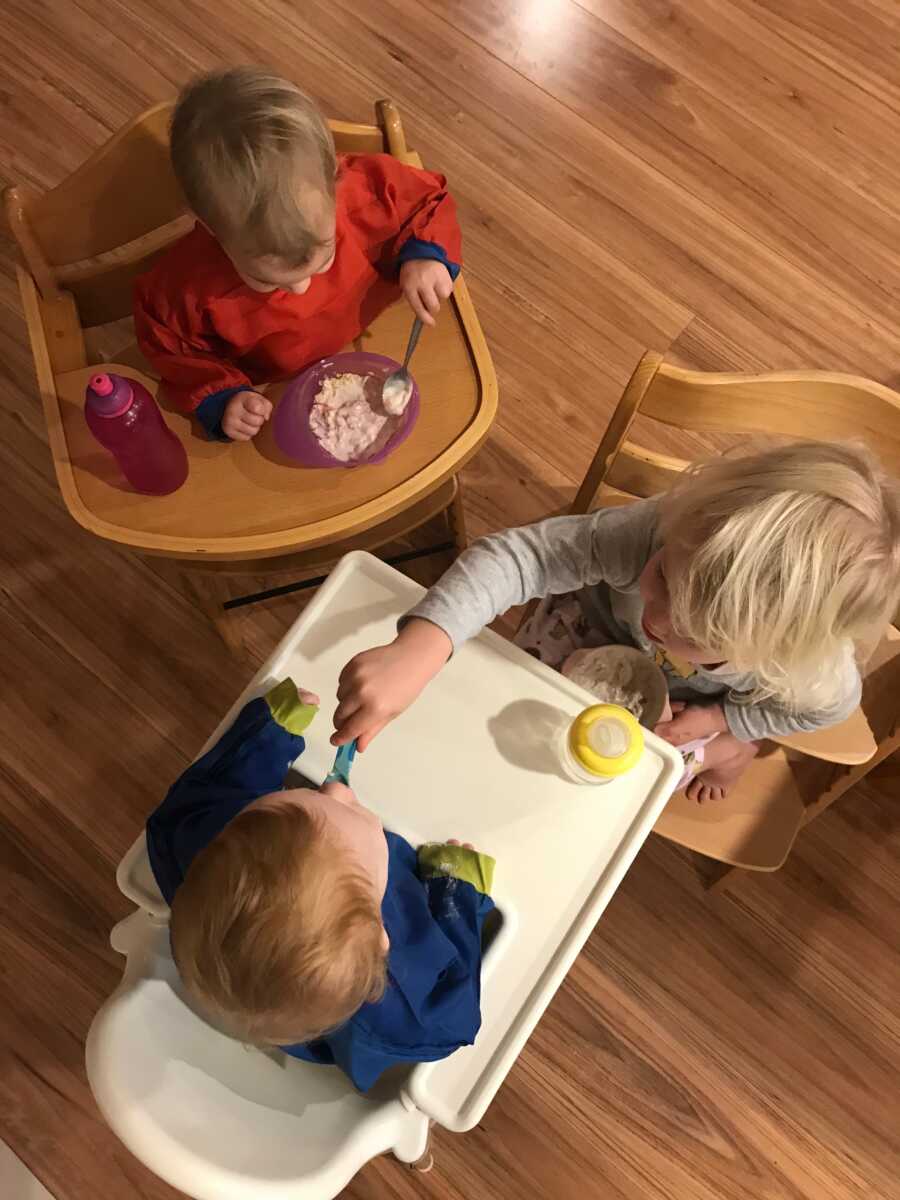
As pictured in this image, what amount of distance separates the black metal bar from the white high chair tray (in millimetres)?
553

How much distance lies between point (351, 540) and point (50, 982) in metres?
0.84

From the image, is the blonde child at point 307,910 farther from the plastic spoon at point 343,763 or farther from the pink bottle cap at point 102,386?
the pink bottle cap at point 102,386

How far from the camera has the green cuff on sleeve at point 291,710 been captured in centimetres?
80

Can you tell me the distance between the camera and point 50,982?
4.48 feet

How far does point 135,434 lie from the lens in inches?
36.2

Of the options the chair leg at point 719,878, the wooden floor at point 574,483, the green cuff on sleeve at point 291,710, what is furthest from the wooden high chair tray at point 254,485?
the chair leg at point 719,878

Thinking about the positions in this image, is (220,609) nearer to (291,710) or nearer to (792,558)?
(291,710)

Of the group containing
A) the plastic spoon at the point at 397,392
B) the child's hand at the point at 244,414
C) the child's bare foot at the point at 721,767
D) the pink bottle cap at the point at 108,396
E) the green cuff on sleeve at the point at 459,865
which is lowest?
the child's bare foot at the point at 721,767

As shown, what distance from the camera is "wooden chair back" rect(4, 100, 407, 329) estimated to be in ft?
3.20

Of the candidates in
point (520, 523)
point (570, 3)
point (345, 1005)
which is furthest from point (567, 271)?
point (345, 1005)

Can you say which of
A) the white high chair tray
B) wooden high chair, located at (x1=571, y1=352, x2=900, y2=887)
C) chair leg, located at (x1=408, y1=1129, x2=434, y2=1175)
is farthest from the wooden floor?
the white high chair tray

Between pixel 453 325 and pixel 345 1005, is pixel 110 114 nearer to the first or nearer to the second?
pixel 453 325

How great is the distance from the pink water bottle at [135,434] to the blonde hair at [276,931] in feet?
1.51

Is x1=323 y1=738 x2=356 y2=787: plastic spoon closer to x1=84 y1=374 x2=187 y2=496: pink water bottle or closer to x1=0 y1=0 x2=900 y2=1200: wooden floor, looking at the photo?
x1=84 y1=374 x2=187 y2=496: pink water bottle
